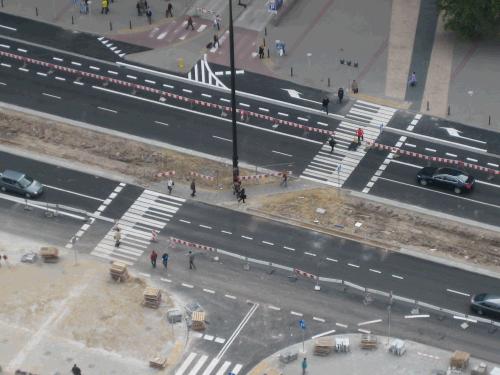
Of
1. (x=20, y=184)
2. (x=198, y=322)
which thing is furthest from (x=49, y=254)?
(x=198, y=322)

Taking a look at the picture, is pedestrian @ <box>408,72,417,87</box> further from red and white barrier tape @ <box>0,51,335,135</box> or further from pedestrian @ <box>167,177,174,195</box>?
pedestrian @ <box>167,177,174,195</box>

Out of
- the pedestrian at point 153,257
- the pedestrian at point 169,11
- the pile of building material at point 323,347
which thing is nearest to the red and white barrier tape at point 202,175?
the pedestrian at point 153,257

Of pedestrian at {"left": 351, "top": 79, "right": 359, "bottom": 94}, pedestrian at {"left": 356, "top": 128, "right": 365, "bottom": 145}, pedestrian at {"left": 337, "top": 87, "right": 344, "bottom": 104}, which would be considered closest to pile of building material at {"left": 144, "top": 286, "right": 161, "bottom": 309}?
pedestrian at {"left": 356, "top": 128, "right": 365, "bottom": 145}

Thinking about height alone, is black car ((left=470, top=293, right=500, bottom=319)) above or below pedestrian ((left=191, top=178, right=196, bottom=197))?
below

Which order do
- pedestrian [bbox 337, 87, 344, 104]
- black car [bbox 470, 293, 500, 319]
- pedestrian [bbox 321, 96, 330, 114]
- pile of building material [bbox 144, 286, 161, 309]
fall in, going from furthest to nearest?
pedestrian [bbox 337, 87, 344, 104], pedestrian [bbox 321, 96, 330, 114], pile of building material [bbox 144, 286, 161, 309], black car [bbox 470, 293, 500, 319]

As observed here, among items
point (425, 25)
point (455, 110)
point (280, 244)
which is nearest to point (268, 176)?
point (280, 244)

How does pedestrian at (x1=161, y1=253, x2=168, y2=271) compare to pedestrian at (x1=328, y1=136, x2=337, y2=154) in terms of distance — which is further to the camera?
pedestrian at (x1=328, y1=136, x2=337, y2=154)

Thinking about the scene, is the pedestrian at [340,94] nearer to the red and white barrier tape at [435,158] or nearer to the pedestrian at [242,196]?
the red and white barrier tape at [435,158]

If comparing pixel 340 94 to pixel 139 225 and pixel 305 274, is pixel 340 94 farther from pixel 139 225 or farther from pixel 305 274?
pixel 305 274
